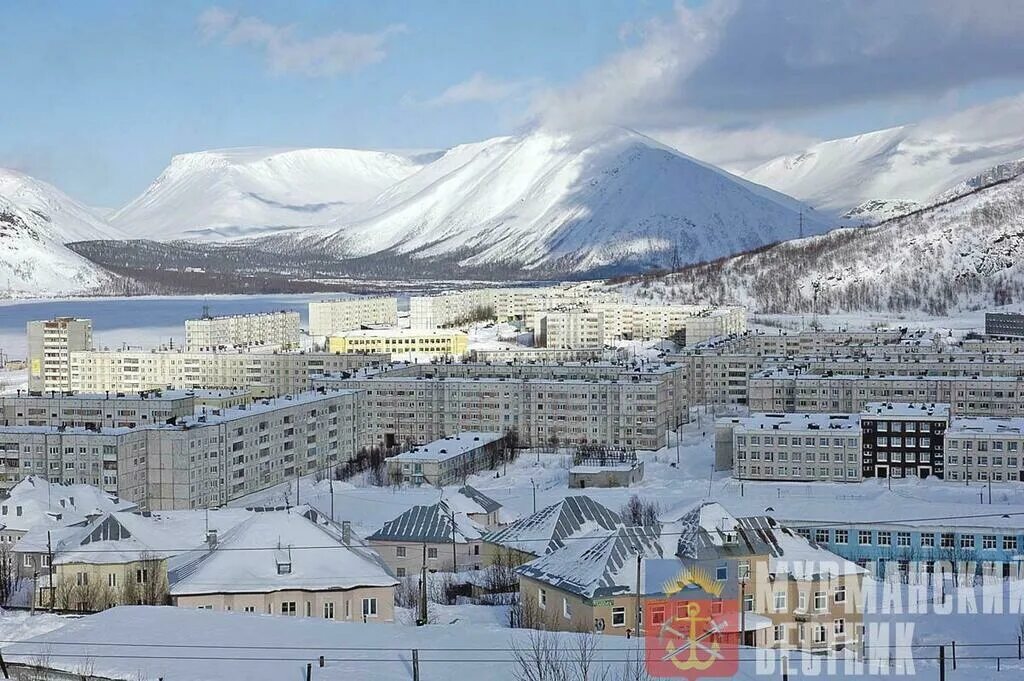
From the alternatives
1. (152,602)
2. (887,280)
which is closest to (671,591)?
(152,602)

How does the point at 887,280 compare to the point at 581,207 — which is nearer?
the point at 887,280

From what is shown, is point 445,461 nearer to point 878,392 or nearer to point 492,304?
point 878,392

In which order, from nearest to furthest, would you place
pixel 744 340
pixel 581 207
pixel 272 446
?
1. pixel 272 446
2. pixel 744 340
3. pixel 581 207

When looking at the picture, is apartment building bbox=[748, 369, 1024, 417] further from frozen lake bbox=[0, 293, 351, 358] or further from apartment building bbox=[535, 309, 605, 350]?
frozen lake bbox=[0, 293, 351, 358]

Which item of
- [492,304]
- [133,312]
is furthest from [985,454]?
[133,312]

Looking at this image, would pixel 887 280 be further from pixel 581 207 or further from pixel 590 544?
pixel 581 207

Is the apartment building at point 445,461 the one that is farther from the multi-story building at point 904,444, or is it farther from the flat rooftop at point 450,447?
the multi-story building at point 904,444
